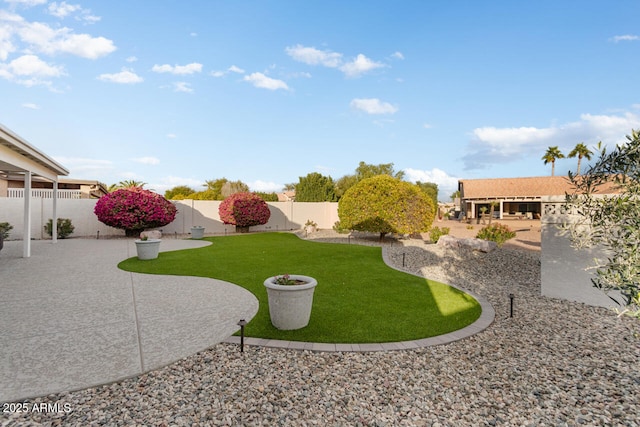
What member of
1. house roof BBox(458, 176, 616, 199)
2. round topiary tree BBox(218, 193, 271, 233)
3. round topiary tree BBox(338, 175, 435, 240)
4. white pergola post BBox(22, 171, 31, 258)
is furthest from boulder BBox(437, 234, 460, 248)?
house roof BBox(458, 176, 616, 199)

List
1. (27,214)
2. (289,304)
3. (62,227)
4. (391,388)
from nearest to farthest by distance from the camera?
(391,388) < (289,304) < (27,214) < (62,227)

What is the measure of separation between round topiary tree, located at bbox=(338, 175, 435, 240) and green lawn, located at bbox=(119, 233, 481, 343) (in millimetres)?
2689

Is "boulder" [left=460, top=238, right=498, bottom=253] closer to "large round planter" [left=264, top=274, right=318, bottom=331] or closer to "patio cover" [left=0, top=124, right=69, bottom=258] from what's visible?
"large round planter" [left=264, top=274, right=318, bottom=331]

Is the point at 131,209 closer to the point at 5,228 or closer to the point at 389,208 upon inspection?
the point at 5,228

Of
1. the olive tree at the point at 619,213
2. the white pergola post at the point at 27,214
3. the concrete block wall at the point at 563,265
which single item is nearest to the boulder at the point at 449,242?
the concrete block wall at the point at 563,265

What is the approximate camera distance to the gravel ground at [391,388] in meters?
2.68

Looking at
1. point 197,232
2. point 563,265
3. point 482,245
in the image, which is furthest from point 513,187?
point 197,232

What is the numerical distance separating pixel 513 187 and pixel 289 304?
3950 centimetres

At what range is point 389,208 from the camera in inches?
577

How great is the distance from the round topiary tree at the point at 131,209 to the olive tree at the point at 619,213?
18.2 metres

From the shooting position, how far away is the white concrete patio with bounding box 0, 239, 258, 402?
3.35 metres

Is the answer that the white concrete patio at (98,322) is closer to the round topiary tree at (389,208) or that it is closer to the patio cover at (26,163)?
the patio cover at (26,163)

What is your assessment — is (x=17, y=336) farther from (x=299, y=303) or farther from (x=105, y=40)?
(x=105, y=40)

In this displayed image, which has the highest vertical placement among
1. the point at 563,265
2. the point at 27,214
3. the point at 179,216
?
the point at 27,214
